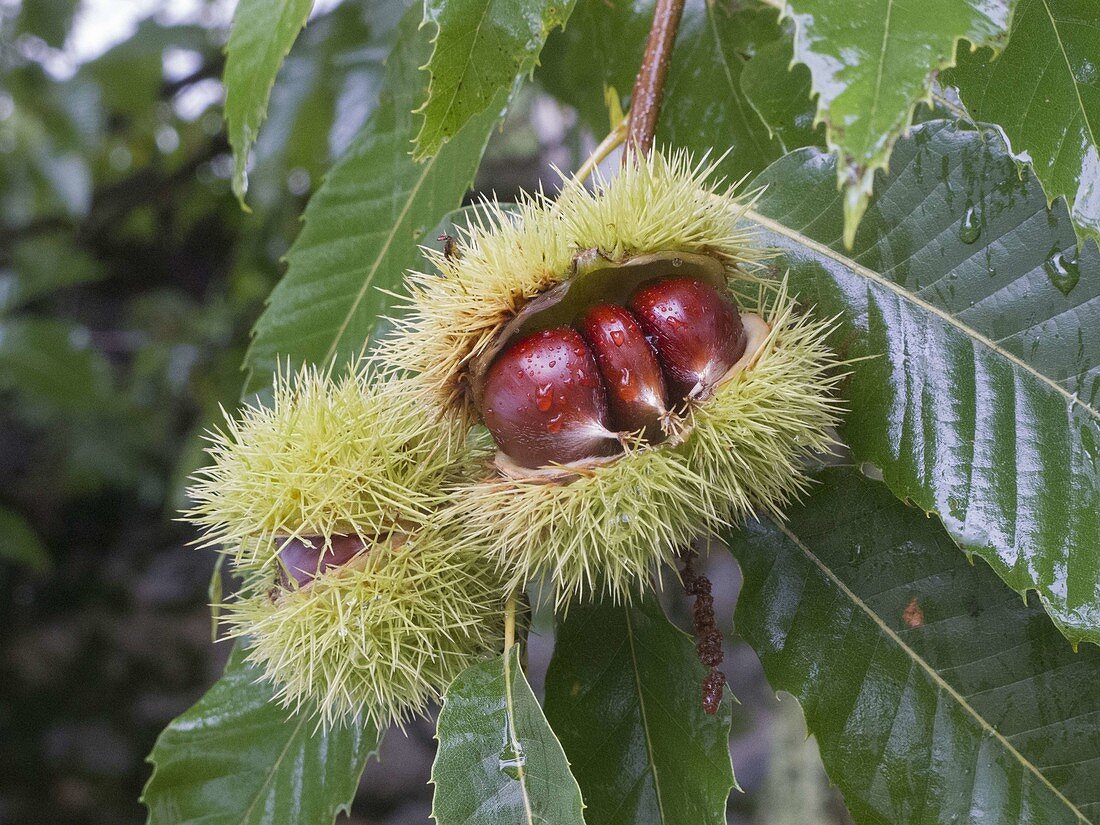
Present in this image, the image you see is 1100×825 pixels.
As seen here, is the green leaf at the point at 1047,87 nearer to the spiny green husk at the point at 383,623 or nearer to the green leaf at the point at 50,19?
the spiny green husk at the point at 383,623

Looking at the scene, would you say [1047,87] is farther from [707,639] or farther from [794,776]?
[794,776]

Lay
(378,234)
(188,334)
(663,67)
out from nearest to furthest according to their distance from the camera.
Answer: (663,67)
(378,234)
(188,334)

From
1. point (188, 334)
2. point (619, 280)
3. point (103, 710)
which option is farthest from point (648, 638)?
point (103, 710)

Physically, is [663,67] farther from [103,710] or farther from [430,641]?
[103,710]

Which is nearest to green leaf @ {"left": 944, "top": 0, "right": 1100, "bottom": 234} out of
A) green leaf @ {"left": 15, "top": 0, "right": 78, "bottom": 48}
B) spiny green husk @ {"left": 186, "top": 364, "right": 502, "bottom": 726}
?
spiny green husk @ {"left": 186, "top": 364, "right": 502, "bottom": 726}

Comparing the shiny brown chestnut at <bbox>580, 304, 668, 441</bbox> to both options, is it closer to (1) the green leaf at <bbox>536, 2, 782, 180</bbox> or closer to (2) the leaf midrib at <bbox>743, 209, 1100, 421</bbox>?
(2) the leaf midrib at <bbox>743, 209, 1100, 421</bbox>

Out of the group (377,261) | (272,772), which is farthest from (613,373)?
(272,772)
